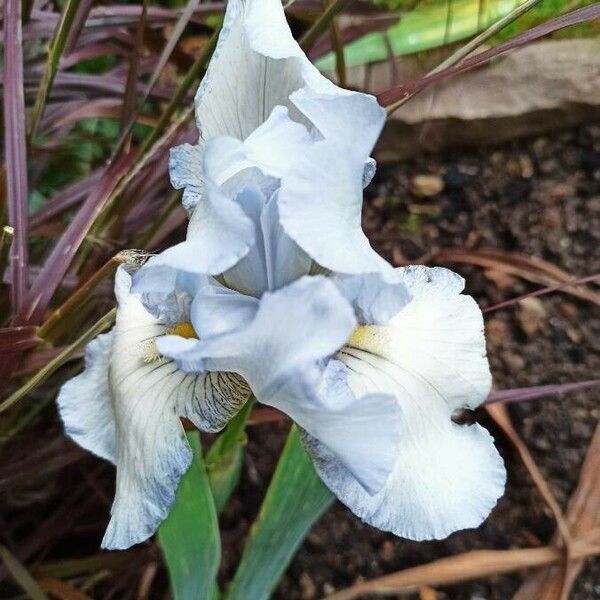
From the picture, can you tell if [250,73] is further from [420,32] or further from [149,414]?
[420,32]

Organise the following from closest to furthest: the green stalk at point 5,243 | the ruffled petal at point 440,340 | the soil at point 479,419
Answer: the ruffled petal at point 440,340 < the green stalk at point 5,243 < the soil at point 479,419

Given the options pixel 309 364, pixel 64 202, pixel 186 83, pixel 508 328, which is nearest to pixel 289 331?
pixel 309 364

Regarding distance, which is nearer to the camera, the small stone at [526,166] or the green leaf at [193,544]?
the green leaf at [193,544]

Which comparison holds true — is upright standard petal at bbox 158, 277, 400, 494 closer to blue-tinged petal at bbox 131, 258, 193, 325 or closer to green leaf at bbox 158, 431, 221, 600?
blue-tinged petal at bbox 131, 258, 193, 325

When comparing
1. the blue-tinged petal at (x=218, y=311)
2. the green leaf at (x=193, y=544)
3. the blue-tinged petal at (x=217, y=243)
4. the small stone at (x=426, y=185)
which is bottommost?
the small stone at (x=426, y=185)

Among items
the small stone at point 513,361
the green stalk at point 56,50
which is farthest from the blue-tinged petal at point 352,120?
the small stone at point 513,361

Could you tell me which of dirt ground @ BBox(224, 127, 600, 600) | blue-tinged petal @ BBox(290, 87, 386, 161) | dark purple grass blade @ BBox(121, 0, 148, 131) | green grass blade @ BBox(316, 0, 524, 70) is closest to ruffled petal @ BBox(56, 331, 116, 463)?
blue-tinged petal @ BBox(290, 87, 386, 161)

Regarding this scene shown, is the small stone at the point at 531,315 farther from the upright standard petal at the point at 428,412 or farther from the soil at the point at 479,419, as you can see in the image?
the upright standard petal at the point at 428,412

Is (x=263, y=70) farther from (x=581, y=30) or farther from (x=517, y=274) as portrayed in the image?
(x=581, y=30)
